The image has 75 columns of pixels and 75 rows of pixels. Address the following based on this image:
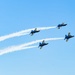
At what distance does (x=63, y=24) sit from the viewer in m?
168

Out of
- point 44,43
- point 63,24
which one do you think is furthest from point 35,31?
point 63,24

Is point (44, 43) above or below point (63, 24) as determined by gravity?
below

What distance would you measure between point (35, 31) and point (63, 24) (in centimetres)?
2209

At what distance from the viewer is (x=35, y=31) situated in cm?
15525

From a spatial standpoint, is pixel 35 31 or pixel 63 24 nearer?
pixel 35 31

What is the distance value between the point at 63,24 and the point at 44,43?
59.1 feet

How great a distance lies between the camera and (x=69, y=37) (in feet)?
538

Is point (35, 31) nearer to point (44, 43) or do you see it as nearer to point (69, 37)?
point (44, 43)

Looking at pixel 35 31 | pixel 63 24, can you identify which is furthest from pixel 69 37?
pixel 35 31

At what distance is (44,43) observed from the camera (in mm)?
161875

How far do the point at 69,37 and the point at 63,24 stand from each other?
9665 mm

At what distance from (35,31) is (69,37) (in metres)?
23.0

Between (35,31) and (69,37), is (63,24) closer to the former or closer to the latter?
(69,37)
